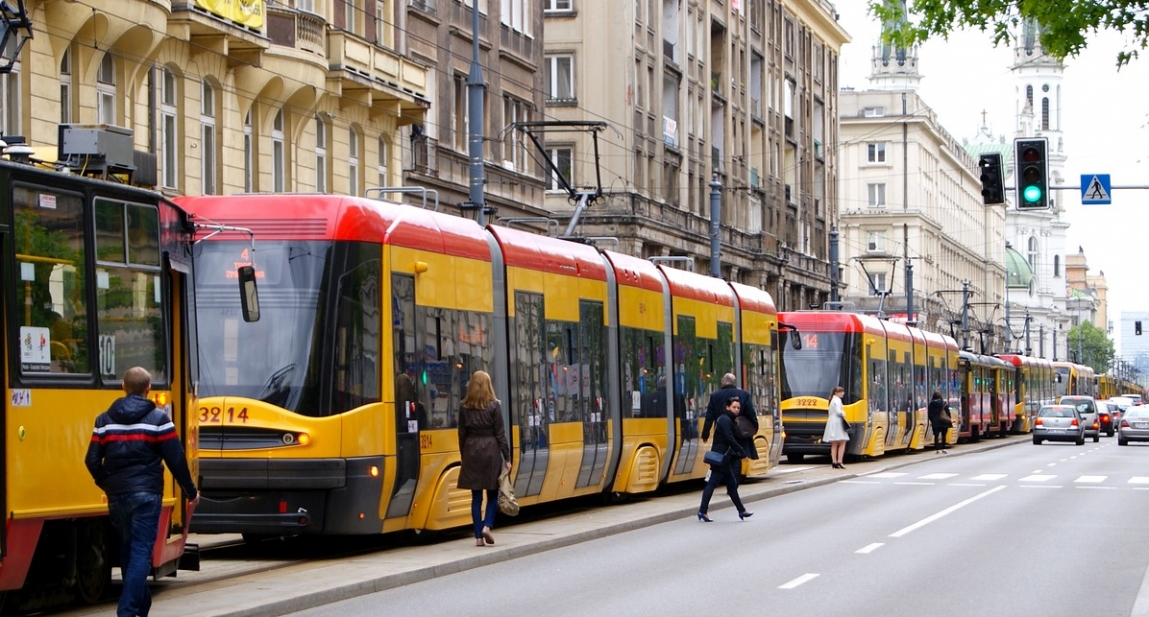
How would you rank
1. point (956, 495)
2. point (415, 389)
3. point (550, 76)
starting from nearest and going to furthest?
point (415, 389), point (956, 495), point (550, 76)

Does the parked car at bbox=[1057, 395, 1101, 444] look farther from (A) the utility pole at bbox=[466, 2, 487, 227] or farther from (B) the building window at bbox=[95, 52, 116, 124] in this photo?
(B) the building window at bbox=[95, 52, 116, 124]

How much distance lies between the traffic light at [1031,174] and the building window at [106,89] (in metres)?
13.5

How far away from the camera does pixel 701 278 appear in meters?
28.7

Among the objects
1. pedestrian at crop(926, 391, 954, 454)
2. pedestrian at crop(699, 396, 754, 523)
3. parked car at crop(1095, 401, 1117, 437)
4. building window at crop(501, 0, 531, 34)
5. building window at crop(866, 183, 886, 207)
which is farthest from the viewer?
building window at crop(866, 183, 886, 207)

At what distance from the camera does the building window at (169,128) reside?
29.8m

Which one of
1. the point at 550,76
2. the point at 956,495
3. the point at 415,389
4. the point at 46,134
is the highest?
the point at 550,76

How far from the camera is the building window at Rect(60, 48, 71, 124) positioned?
2683 centimetres

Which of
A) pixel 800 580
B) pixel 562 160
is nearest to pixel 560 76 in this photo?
pixel 562 160

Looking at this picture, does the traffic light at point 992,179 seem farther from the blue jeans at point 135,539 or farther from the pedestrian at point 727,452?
the blue jeans at point 135,539

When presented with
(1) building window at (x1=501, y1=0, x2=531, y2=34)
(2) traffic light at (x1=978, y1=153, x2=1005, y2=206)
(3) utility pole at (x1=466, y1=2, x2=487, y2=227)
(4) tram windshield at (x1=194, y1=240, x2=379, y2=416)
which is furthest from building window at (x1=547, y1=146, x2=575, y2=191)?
(4) tram windshield at (x1=194, y1=240, x2=379, y2=416)

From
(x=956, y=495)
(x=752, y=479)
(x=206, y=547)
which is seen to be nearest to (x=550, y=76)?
Answer: (x=752, y=479)

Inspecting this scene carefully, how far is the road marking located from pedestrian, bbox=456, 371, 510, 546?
299 cm

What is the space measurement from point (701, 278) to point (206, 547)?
500 inches

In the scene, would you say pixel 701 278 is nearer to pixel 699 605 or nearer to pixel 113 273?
pixel 699 605
